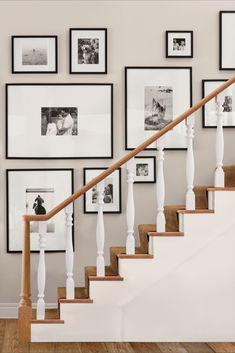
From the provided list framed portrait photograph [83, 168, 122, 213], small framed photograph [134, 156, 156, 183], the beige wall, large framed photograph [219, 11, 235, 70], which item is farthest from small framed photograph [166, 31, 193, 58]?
framed portrait photograph [83, 168, 122, 213]

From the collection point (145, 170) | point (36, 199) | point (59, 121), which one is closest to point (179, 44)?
point (145, 170)

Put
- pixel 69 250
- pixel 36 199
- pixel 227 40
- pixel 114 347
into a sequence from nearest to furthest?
pixel 114 347 < pixel 69 250 < pixel 36 199 < pixel 227 40

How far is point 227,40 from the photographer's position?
6211 mm

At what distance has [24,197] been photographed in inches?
240

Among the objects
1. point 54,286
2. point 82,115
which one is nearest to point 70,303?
point 54,286

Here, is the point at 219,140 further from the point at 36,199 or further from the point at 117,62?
the point at 36,199

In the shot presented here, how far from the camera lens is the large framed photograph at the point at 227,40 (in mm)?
6203

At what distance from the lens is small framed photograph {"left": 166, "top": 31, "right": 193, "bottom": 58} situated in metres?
6.17

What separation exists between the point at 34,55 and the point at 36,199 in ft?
4.60

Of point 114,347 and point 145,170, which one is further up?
point 145,170

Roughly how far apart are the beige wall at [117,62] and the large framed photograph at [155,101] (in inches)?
2.9

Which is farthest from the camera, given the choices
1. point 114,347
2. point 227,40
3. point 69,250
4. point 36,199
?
point 227,40

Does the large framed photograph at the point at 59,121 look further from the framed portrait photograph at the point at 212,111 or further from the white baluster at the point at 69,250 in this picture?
the white baluster at the point at 69,250

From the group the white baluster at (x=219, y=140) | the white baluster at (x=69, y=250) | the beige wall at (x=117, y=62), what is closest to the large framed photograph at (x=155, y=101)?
the beige wall at (x=117, y=62)
